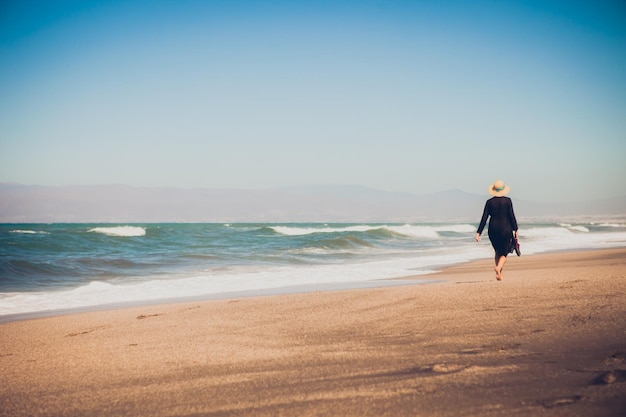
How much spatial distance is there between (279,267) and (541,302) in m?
11.7

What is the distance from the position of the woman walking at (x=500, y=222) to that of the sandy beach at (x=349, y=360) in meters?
2.42

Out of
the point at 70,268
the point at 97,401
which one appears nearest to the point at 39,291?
the point at 70,268

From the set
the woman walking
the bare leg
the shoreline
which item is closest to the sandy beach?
the shoreline

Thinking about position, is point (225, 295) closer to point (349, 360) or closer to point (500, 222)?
point (500, 222)

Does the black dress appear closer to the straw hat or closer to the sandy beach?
the straw hat

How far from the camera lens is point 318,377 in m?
3.50

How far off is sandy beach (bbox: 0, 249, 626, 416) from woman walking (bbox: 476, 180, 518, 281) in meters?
2.42

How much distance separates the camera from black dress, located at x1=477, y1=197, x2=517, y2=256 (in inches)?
349

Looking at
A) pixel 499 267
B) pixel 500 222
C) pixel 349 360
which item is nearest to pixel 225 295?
pixel 499 267

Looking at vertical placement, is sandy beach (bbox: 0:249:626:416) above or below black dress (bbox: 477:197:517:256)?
below

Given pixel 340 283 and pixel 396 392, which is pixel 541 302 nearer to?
pixel 396 392

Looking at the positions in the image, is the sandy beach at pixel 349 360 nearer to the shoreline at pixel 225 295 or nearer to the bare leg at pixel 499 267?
the shoreline at pixel 225 295

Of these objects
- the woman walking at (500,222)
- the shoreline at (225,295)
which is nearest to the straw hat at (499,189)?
the woman walking at (500,222)

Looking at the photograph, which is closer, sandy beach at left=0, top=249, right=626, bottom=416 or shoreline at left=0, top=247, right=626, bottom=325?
sandy beach at left=0, top=249, right=626, bottom=416
